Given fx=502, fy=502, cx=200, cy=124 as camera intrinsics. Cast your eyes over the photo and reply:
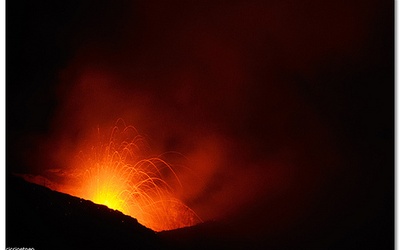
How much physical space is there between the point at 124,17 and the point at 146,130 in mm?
Answer: 1667

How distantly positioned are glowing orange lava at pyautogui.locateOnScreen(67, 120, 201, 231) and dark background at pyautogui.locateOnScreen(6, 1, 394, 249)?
0.99 ft

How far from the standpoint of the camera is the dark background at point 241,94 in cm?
503

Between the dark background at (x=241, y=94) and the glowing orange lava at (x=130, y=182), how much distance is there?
301 millimetres

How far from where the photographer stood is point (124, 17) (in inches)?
255

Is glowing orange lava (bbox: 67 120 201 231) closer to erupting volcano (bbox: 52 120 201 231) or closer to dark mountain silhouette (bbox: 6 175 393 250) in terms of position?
erupting volcano (bbox: 52 120 201 231)

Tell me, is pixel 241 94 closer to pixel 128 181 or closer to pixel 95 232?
pixel 128 181

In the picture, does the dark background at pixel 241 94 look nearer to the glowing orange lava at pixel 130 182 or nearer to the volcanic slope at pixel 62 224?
the glowing orange lava at pixel 130 182

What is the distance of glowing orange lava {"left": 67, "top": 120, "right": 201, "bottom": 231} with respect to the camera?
6184 mm

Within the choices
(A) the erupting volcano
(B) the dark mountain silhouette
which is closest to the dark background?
(B) the dark mountain silhouette

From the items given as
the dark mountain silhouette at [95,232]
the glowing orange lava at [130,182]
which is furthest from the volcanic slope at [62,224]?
the glowing orange lava at [130,182]

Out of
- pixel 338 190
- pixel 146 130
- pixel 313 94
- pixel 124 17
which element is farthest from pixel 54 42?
pixel 338 190

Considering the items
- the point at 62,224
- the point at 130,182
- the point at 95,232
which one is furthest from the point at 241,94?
the point at 62,224

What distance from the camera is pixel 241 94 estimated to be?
700 cm

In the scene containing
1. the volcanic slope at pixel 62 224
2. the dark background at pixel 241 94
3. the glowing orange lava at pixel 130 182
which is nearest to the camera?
the volcanic slope at pixel 62 224
